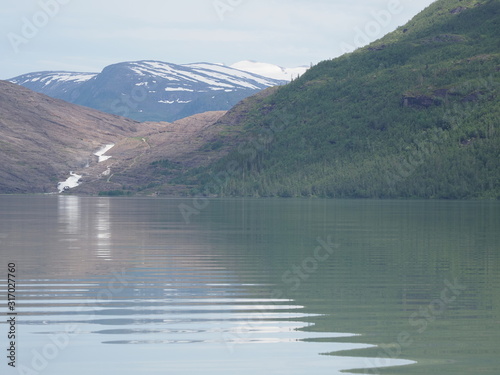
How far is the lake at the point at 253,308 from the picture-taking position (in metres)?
25.0

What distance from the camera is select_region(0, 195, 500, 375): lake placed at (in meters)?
25.0

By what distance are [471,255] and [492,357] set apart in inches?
1282

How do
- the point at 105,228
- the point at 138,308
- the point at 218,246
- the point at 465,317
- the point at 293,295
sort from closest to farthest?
the point at 465,317 → the point at 138,308 → the point at 293,295 → the point at 218,246 → the point at 105,228

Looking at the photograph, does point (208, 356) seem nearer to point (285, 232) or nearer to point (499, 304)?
point (499, 304)

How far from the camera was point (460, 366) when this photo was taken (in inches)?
948

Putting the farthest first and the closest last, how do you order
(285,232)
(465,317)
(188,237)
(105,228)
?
(105,228)
(285,232)
(188,237)
(465,317)

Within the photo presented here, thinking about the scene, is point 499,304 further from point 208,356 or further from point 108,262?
point 108,262

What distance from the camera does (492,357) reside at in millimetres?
25047

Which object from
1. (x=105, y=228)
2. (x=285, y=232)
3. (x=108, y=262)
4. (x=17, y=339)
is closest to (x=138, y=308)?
(x=17, y=339)

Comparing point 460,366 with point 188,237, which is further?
point 188,237

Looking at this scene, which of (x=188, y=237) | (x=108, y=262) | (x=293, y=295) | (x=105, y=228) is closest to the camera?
(x=293, y=295)

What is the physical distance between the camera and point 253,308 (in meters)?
34.2

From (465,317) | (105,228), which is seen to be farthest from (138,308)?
(105,228)

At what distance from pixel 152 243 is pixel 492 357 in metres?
46.1
